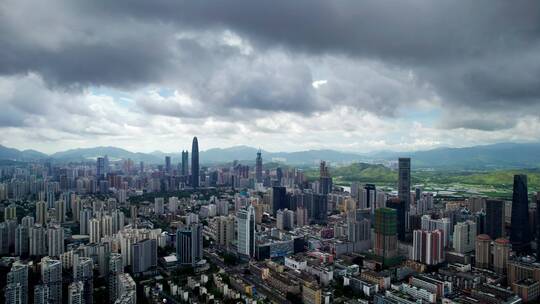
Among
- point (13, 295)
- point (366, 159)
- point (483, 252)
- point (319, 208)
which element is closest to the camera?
point (13, 295)

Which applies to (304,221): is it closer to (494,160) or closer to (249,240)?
(249,240)

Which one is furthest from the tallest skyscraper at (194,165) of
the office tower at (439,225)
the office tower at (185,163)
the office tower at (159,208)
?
the office tower at (439,225)

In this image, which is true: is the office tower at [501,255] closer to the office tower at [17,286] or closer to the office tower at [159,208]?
the office tower at [17,286]

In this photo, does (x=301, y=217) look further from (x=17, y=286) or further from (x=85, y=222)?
(x=17, y=286)

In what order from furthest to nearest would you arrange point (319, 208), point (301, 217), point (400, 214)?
point (319, 208) → point (301, 217) → point (400, 214)

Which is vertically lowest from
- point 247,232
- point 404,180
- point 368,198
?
point 247,232

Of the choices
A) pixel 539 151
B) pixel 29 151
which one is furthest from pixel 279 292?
pixel 539 151

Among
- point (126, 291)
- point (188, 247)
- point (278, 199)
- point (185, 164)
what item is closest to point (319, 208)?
point (278, 199)
